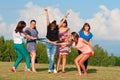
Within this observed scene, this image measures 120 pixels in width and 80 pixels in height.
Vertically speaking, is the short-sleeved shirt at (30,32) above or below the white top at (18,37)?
above

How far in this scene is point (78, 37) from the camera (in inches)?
675

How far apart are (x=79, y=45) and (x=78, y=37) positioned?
1.21 feet

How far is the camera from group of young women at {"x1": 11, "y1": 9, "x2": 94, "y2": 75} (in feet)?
56.9

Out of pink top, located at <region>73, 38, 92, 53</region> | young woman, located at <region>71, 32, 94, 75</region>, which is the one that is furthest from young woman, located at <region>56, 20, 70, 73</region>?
pink top, located at <region>73, 38, 92, 53</region>

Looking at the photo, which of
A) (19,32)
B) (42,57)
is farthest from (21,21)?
(42,57)

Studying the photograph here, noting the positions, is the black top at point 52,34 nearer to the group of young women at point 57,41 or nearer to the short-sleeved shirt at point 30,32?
the group of young women at point 57,41

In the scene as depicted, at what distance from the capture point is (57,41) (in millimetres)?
17547

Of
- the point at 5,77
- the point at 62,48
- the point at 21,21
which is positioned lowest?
the point at 5,77

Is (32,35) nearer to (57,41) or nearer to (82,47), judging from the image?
(57,41)

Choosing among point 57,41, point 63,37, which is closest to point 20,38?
point 57,41

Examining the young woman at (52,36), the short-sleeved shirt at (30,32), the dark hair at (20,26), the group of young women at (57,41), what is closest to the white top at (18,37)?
the group of young women at (57,41)

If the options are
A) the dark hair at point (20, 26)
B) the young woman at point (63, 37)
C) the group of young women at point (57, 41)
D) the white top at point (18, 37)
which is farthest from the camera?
the young woman at point (63, 37)

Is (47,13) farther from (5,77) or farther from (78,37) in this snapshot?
A: (5,77)

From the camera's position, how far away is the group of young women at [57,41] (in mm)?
17328
